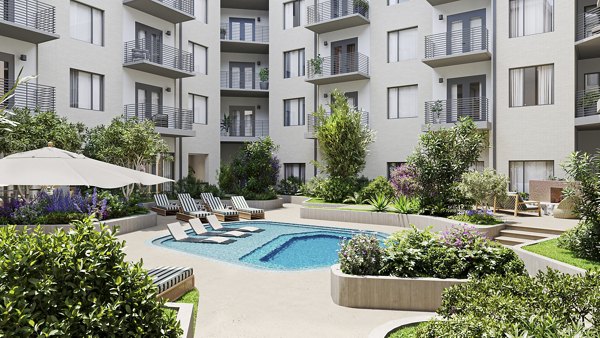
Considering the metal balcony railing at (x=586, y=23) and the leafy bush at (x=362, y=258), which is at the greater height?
the metal balcony railing at (x=586, y=23)

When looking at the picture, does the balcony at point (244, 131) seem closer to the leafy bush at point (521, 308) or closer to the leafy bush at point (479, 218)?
the leafy bush at point (479, 218)

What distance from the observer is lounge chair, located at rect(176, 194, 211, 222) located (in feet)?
56.2

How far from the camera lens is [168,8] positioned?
22828 mm

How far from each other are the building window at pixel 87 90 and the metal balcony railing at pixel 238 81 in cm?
1078

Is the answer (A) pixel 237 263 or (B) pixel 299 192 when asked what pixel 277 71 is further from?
(A) pixel 237 263

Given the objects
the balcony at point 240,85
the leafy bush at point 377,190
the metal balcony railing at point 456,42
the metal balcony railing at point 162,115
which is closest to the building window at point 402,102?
the metal balcony railing at point 456,42

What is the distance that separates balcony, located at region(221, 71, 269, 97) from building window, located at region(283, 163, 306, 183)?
222 inches

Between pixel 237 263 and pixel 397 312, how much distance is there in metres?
4.55

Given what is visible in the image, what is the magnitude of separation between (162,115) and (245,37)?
427 inches

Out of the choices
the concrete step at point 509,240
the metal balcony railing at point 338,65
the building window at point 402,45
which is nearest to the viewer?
the concrete step at point 509,240

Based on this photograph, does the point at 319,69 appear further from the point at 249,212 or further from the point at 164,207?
the point at 164,207

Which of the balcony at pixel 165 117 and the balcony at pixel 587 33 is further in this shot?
the balcony at pixel 165 117

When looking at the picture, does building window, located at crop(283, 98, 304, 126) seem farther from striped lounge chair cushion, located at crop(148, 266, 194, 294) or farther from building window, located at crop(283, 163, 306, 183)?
striped lounge chair cushion, located at crop(148, 266, 194, 294)

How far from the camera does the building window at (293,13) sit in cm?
2820
